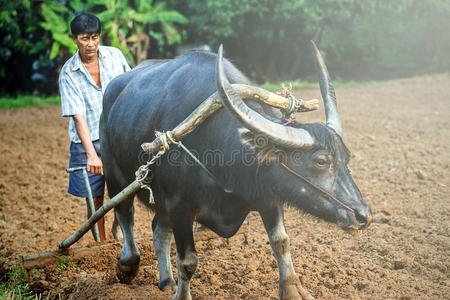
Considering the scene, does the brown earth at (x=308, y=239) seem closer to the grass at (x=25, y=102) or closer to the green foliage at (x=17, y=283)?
the green foliage at (x=17, y=283)

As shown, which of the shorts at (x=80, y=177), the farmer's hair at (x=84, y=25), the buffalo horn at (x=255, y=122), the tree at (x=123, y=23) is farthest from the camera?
the tree at (x=123, y=23)

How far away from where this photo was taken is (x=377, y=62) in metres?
19.7

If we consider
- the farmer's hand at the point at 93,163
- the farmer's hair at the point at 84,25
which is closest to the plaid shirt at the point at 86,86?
the farmer's hair at the point at 84,25

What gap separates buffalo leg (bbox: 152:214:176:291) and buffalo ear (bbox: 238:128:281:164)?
4.74 feet

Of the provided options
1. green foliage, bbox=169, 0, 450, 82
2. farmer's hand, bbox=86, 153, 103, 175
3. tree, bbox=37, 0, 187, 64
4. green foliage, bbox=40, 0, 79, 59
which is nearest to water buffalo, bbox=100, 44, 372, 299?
farmer's hand, bbox=86, 153, 103, 175

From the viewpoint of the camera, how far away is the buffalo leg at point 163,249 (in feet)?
12.4

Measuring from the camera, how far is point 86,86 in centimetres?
417

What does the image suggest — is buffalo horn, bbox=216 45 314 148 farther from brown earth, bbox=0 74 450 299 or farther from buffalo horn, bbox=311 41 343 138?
brown earth, bbox=0 74 450 299

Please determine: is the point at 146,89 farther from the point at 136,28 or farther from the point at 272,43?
the point at 272,43

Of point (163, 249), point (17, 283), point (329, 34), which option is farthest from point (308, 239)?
point (329, 34)

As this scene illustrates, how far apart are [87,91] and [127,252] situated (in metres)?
1.44

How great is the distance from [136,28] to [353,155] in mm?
9064

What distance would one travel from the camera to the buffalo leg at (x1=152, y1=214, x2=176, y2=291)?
12.4 ft

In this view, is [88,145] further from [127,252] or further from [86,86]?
[127,252]
